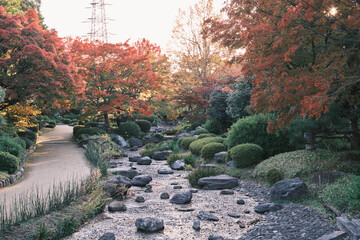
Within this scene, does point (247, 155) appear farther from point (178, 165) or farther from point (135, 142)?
point (135, 142)

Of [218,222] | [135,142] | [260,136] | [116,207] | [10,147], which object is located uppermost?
[260,136]

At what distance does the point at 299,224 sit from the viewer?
191 inches

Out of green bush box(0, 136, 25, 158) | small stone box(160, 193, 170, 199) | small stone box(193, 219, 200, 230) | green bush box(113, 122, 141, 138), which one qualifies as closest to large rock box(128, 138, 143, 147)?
green bush box(113, 122, 141, 138)

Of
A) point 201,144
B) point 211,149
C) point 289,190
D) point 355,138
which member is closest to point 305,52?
point 289,190

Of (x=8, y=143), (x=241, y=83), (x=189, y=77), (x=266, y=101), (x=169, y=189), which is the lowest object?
(x=169, y=189)

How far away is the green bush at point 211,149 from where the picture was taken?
11.0 meters

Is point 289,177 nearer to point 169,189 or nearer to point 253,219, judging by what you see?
point 253,219

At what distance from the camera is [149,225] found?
16.2ft

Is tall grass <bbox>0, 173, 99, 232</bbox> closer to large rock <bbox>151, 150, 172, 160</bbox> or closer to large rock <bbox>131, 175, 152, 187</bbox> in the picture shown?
large rock <bbox>131, 175, 152, 187</bbox>

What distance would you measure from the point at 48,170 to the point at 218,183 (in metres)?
5.18

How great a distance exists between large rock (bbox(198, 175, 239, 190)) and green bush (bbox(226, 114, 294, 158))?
1962mm

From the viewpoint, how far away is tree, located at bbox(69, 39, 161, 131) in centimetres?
1541

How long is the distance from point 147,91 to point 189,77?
577 centimetres

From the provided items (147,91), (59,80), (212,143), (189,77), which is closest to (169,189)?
(212,143)
